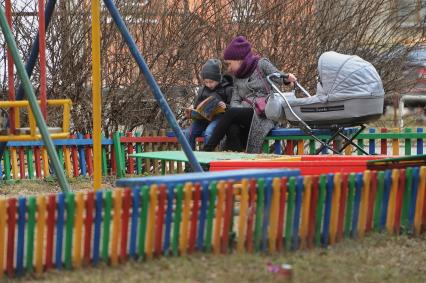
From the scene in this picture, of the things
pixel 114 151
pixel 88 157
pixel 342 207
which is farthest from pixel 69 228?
pixel 114 151

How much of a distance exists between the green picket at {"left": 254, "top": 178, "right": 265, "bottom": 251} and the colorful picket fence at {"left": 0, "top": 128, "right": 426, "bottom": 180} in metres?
4.90

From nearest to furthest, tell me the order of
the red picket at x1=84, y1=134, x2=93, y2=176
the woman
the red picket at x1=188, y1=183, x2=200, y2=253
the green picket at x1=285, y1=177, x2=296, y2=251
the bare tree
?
the red picket at x1=188, y1=183, x2=200, y2=253 → the green picket at x1=285, y1=177, x2=296, y2=251 → the woman → the red picket at x1=84, y1=134, x2=93, y2=176 → the bare tree

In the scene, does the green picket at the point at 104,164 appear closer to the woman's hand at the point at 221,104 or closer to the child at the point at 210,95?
the child at the point at 210,95

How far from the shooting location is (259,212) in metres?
5.50

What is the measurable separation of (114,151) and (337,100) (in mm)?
2846

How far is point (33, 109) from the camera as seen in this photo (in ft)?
19.5

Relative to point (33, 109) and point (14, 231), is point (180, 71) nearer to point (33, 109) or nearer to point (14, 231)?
point (33, 109)

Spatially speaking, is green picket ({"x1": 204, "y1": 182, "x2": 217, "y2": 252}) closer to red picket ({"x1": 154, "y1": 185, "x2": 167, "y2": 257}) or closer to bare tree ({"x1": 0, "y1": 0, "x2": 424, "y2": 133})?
red picket ({"x1": 154, "y1": 185, "x2": 167, "y2": 257})

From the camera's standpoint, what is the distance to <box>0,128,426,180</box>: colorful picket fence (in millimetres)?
10281

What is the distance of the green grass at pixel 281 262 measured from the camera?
4.86 m

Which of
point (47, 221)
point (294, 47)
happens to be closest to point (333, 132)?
point (294, 47)

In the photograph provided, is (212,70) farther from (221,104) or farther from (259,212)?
(259,212)

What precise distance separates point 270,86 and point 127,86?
191 centimetres

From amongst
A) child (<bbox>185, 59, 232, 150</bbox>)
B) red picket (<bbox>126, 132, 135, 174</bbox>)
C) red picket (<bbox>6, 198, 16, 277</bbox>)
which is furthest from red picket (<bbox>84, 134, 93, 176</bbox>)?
red picket (<bbox>6, 198, 16, 277</bbox>)
